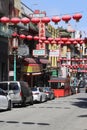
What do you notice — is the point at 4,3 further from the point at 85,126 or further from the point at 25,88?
the point at 85,126

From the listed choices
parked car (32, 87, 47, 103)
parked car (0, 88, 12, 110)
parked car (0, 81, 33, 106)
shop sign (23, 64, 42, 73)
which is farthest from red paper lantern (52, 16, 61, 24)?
shop sign (23, 64, 42, 73)

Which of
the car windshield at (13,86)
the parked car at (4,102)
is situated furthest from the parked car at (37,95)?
the parked car at (4,102)

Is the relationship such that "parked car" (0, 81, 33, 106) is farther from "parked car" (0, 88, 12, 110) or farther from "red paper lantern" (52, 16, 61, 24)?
"red paper lantern" (52, 16, 61, 24)

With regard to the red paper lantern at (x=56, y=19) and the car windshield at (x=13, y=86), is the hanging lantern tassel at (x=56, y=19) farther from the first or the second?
the car windshield at (x=13, y=86)

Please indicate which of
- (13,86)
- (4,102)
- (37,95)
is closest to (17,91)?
(13,86)

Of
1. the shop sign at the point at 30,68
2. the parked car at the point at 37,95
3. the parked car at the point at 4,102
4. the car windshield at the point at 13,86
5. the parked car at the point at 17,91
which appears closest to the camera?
the parked car at the point at 4,102

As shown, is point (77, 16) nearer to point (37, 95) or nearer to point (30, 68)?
point (37, 95)

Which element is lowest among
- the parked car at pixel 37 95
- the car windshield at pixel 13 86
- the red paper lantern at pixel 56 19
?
the parked car at pixel 37 95

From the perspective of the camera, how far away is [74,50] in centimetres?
12375

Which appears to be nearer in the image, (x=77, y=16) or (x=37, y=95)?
(x=77, y=16)

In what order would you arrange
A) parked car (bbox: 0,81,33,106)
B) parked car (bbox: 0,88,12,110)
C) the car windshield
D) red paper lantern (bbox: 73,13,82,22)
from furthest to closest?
the car windshield → parked car (bbox: 0,81,33,106) → parked car (bbox: 0,88,12,110) → red paper lantern (bbox: 73,13,82,22)

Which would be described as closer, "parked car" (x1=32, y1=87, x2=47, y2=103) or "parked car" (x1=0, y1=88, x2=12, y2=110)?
"parked car" (x1=0, y1=88, x2=12, y2=110)

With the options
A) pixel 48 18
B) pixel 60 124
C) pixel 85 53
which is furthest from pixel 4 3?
pixel 85 53

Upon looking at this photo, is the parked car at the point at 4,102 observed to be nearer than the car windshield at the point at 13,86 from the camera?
Yes
